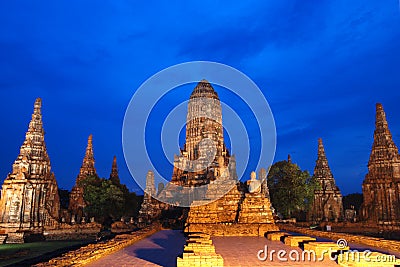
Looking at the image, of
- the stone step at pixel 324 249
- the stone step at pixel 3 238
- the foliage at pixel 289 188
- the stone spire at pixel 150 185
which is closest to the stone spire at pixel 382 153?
the foliage at pixel 289 188

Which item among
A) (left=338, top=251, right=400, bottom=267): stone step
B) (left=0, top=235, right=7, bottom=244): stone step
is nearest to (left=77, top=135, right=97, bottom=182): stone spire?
(left=0, top=235, right=7, bottom=244): stone step

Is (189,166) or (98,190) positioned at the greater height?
(189,166)

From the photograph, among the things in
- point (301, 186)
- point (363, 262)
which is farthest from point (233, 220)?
point (301, 186)

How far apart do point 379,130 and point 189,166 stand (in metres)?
30.1

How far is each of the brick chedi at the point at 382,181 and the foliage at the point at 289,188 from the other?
599 cm

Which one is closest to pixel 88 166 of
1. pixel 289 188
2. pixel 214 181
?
pixel 289 188

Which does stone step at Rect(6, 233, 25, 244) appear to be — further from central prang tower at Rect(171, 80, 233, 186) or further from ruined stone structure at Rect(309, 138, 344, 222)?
ruined stone structure at Rect(309, 138, 344, 222)

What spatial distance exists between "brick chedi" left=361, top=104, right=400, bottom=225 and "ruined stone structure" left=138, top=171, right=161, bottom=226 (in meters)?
26.6

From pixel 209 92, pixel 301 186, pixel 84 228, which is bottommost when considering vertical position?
pixel 84 228

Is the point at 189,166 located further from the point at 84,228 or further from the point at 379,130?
the point at 379,130

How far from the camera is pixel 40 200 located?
34.6 m

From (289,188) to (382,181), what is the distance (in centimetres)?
990

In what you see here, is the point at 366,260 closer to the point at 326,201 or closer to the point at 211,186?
the point at 211,186

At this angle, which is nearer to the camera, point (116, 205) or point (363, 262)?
point (363, 262)
